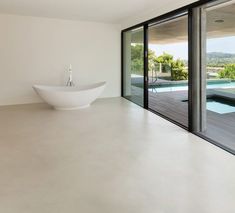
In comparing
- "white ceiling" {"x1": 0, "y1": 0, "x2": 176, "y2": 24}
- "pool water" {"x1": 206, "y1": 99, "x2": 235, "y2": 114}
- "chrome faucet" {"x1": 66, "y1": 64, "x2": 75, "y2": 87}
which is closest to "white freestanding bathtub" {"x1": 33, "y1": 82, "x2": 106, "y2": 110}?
"chrome faucet" {"x1": 66, "y1": 64, "x2": 75, "y2": 87}

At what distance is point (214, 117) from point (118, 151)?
2.71 meters

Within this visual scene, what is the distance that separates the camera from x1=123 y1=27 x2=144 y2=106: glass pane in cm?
645

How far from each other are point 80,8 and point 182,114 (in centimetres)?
345

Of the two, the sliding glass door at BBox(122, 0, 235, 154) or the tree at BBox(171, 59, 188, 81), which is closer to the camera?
the sliding glass door at BBox(122, 0, 235, 154)

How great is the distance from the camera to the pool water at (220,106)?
206 inches

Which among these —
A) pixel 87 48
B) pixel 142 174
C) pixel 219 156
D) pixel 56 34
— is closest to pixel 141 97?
pixel 87 48

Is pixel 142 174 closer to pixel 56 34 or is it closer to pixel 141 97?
pixel 141 97

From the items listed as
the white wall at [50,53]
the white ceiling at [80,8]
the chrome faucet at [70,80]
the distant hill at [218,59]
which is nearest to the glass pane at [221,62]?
the distant hill at [218,59]

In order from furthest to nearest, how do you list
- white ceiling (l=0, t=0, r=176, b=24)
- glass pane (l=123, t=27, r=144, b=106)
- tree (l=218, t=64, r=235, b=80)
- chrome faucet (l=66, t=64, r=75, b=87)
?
chrome faucet (l=66, t=64, r=75, b=87) < glass pane (l=123, t=27, r=144, b=106) < white ceiling (l=0, t=0, r=176, b=24) < tree (l=218, t=64, r=235, b=80)

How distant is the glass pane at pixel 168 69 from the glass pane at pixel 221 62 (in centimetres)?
98

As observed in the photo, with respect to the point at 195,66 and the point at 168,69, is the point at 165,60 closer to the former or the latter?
the point at 168,69

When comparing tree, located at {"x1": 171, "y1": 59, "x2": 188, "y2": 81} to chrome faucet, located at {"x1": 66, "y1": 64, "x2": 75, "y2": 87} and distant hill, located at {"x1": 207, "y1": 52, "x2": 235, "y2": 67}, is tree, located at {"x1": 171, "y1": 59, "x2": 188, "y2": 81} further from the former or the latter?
chrome faucet, located at {"x1": 66, "y1": 64, "x2": 75, "y2": 87}

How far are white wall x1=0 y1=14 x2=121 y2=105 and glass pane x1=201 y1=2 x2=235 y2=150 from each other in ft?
12.4

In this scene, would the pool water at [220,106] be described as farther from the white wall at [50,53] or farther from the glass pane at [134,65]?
the white wall at [50,53]
